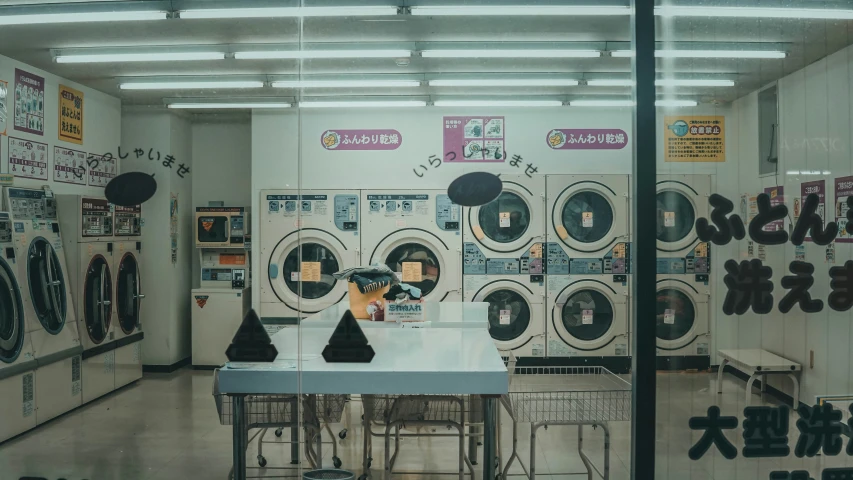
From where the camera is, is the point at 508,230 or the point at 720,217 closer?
the point at 720,217

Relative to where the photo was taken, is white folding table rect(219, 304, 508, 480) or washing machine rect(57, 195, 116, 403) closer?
white folding table rect(219, 304, 508, 480)

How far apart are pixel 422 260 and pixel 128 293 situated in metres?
1.47

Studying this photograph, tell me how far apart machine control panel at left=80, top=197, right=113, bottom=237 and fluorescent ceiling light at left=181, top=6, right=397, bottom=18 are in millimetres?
943

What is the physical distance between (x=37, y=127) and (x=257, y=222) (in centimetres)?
105

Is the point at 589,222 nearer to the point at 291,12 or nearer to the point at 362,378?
the point at 362,378

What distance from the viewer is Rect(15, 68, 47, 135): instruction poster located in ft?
9.09

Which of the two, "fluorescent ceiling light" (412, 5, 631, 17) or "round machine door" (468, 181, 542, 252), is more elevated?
"fluorescent ceiling light" (412, 5, 631, 17)

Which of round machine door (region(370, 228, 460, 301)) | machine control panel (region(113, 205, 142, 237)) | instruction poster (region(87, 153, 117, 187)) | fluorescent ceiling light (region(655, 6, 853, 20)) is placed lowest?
round machine door (region(370, 228, 460, 301))

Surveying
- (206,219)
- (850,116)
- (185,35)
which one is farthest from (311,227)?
(850,116)

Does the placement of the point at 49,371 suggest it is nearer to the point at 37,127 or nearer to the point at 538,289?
the point at 37,127

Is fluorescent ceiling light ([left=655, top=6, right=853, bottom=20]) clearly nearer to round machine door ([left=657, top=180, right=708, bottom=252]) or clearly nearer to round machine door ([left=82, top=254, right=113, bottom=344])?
round machine door ([left=657, top=180, right=708, bottom=252])

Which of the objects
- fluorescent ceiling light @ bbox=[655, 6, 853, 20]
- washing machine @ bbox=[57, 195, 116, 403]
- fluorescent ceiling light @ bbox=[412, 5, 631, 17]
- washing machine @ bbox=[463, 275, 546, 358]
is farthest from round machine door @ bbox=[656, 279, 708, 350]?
washing machine @ bbox=[57, 195, 116, 403]

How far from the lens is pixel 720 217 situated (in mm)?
2307

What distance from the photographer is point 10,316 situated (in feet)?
9.45
